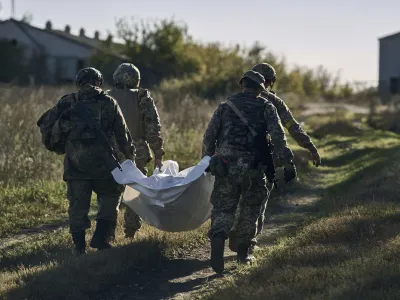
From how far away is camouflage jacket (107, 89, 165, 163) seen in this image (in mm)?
9109

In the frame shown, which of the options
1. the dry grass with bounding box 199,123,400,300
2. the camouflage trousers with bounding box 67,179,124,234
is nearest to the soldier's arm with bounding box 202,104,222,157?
the camouflage trousers with bounding box 67,179,124,234

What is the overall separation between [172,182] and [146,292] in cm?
141

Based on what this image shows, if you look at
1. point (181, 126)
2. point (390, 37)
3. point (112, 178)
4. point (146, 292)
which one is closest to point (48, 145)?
point (112, 178)

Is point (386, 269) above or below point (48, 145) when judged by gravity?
below

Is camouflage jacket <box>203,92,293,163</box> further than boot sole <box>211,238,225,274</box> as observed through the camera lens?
Yes

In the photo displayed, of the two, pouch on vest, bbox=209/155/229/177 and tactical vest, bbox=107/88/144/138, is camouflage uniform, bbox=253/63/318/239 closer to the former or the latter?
pouch on vest, bbox=209/155/229/177

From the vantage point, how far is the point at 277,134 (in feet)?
25.3

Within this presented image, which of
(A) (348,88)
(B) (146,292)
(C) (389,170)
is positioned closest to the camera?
(B) (146,292)

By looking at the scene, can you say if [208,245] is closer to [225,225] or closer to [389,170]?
[225,225]

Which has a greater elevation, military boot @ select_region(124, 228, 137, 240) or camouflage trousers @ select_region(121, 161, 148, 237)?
camouflage trousers @ select_region(121, 161, 148, 237)

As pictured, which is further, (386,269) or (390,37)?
(390,37)

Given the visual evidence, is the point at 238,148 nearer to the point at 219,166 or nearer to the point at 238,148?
the point at 238,148

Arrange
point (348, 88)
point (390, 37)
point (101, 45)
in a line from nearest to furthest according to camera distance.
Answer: point (101, 45) → point (390, 37) → point (348, 88)

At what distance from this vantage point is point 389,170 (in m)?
13.8
